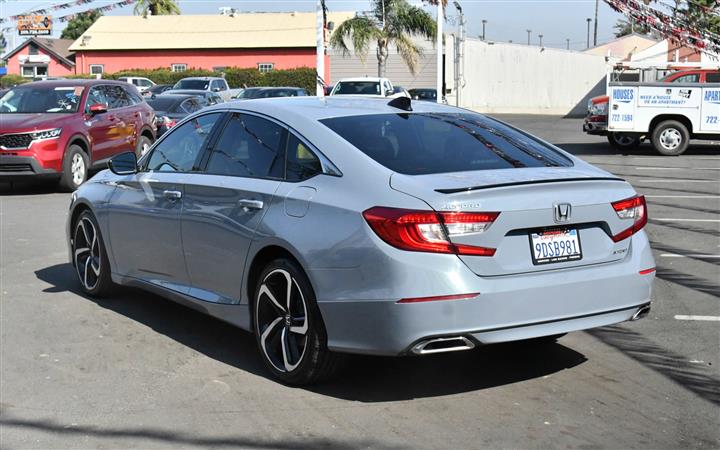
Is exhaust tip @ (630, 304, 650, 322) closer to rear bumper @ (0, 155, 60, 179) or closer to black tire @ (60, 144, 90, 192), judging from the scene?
rear bumper @ (0, 155, 60, 179)

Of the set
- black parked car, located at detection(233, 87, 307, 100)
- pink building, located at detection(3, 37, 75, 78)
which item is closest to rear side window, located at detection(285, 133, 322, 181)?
black parked car, located at detection(233, 87, 307, 100)

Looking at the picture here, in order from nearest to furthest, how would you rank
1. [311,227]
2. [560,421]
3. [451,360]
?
[560,421]
[311,227]
[451,360]

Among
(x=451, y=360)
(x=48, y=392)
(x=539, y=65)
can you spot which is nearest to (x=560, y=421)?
(x=451, y=360)

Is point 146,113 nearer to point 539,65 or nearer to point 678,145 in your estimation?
point 678,145

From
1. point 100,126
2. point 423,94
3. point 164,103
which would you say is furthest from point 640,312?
point 423,94

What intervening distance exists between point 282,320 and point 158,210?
1.57 metres

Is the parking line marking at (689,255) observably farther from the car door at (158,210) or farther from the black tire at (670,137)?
the black tire at (670,137)

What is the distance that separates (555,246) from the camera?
16.4 ft

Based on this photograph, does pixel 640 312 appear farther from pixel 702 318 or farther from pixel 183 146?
pixel 183 146

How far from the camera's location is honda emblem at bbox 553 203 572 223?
16.3 feet

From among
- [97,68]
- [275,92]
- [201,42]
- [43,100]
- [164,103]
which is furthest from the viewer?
[97,68]

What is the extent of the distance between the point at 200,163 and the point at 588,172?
2502mm

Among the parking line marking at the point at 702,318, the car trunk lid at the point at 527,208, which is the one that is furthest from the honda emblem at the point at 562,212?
the parking line marking at the point at 702,318

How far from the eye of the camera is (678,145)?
21.3 metres
